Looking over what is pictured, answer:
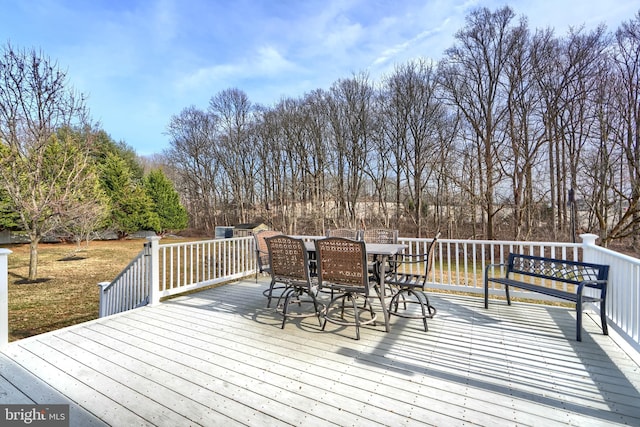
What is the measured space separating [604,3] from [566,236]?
7.10 meters

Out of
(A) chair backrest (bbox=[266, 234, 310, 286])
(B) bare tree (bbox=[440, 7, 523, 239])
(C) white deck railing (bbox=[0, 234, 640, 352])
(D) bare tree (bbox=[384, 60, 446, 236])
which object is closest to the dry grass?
(C) white deck railing (bbox=[0, 234, 640, 352])

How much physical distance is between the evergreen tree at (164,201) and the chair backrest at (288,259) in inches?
752

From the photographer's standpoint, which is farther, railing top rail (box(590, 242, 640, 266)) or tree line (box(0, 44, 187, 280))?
tree line (box(0, 44, 187, 280))

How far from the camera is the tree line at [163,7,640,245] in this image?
9.20 meters

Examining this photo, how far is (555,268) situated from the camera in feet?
11.5

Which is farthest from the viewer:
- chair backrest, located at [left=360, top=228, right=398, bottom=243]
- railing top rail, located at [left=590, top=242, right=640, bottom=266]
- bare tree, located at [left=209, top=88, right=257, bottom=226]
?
bare tree, located at [left=209, top=88, right=257, bottom=226]

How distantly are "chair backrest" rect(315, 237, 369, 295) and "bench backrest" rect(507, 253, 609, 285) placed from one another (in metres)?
2.20

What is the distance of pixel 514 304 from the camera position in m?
4.09

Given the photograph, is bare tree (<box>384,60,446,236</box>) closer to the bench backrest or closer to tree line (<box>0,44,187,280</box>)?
the bench backrest

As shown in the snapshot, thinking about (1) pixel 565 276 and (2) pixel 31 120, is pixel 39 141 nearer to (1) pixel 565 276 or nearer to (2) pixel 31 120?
(2) pixel 31 120

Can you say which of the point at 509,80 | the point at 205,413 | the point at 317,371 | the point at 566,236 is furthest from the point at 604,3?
the point at 205,413

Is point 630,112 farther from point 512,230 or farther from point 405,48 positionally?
point 405,48

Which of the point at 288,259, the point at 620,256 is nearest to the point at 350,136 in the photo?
the point at 288,259

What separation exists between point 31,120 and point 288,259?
8.88m
